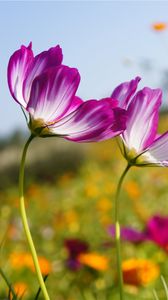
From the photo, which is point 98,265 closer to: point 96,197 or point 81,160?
point 96,197

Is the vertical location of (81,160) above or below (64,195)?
below

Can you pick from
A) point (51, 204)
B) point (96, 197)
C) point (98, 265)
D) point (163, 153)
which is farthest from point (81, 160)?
point (163, 153)

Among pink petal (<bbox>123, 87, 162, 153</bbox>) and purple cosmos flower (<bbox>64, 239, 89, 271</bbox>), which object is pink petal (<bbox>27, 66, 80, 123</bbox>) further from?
purple cosmos flower (<bbox>64, 239, 89, 271</bbox>)

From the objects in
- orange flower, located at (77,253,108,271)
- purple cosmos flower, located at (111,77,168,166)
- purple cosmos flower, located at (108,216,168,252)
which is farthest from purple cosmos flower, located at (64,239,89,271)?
purple cosmos flower, located at (111,77,168,166)

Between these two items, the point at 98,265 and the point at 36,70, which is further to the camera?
the point at 98,265

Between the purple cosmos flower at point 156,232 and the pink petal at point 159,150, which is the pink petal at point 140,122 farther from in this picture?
the purple cosmos flower at point 156,232
